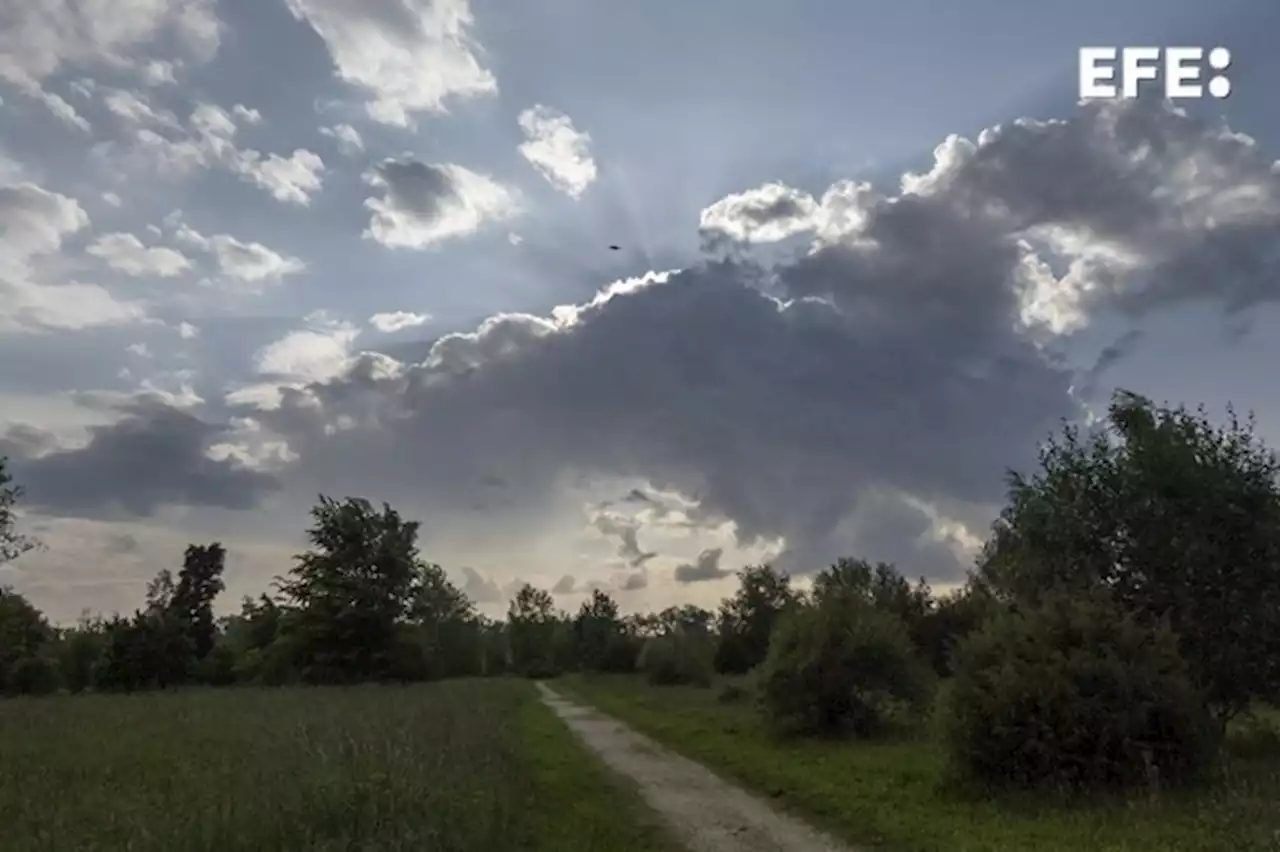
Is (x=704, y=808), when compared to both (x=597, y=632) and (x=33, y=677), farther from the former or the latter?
(x=597, y=632)

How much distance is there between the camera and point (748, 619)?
9175 cm

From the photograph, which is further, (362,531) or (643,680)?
A: (643,680)

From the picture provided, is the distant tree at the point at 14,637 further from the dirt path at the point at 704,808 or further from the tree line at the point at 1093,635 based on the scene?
the dirt path at the point at 704,808

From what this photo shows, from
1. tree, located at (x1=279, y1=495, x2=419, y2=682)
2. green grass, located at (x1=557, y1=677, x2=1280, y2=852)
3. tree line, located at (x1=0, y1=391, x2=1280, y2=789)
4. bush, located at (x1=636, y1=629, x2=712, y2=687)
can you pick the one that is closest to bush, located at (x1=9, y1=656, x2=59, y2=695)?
tree, located at (x1=279, y1=495, x2=419, y2=682)

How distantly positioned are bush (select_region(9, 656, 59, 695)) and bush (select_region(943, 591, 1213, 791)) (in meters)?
59.8

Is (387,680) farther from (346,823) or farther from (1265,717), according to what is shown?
(346,823)

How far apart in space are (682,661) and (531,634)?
234 ft

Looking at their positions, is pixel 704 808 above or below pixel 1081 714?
below

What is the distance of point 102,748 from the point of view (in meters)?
19.4

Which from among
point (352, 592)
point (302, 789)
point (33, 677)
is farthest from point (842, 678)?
point (33, 677)

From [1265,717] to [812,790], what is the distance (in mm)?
12217

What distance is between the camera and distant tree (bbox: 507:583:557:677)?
436ft

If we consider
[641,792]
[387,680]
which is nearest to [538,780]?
[641,792]

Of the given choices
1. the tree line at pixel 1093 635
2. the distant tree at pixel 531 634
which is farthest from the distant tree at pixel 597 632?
the tree line at pixel 1093 635
